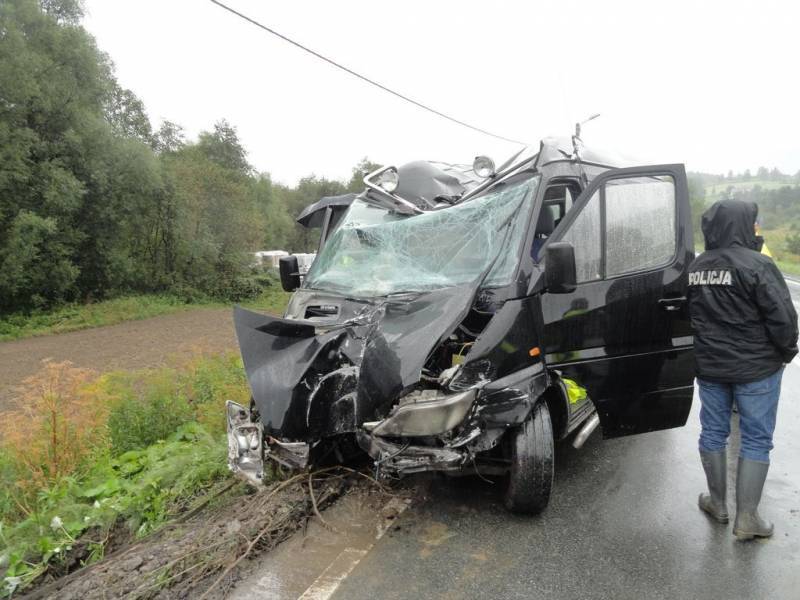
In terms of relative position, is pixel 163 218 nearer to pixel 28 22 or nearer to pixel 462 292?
pixel 28 22

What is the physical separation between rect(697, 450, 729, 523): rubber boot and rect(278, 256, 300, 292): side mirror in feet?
12.4

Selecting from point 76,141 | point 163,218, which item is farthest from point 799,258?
point 76,141

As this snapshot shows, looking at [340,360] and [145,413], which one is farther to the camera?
[145,413]

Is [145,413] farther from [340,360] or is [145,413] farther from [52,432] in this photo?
[340,360]

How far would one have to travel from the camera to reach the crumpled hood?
9.60 feet

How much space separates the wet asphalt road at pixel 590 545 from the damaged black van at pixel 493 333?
0.29 m

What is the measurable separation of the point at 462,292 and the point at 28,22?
861 inches

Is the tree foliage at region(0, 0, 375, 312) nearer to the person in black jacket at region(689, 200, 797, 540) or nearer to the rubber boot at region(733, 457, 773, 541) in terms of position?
the person in black jacket at region(689, 200, 797, 540)

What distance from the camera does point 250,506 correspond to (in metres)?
3.33

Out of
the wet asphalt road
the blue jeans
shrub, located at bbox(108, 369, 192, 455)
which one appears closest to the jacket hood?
the blue jeans

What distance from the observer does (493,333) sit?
2975 mm

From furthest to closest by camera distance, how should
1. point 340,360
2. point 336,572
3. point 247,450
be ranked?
point 247,450, point 340,360, point 336,572

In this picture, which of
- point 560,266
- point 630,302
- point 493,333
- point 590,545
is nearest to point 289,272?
point 493,333

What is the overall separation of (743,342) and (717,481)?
0.88 metres
